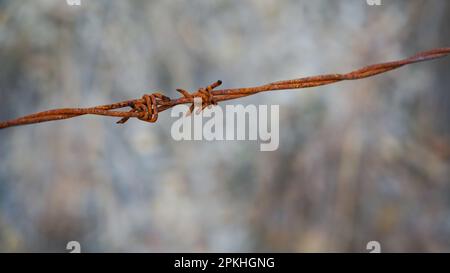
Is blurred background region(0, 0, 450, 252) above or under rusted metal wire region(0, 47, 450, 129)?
above

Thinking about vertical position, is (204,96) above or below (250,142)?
below

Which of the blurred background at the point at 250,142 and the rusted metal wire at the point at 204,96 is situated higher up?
the blurred background at the point at 250,142

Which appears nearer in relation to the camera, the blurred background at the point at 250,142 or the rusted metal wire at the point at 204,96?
the rusted metal wire at the point at 204,96

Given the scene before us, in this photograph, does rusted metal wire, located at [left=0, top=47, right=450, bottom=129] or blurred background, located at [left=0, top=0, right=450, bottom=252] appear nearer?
rusted metal wire, located at [left=0, top=47, right=450, bottom=129]

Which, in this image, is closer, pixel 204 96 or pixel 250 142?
pixel 204 96

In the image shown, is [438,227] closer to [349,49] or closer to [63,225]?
[349,49]

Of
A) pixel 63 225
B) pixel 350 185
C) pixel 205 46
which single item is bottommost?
pixel 63 225

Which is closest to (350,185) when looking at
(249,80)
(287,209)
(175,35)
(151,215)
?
(287,209)
